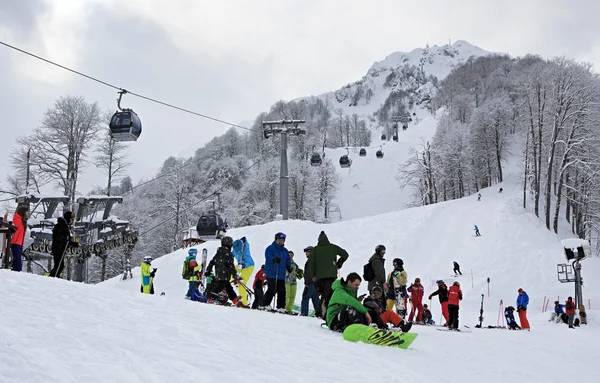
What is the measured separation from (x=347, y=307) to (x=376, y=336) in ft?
2.26

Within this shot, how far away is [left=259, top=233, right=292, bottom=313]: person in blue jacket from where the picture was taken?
998 cm

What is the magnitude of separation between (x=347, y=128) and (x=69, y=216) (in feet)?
355

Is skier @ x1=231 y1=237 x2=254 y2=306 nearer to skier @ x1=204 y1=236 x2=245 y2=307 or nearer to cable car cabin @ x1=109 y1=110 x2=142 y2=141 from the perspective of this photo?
skier @ x1=204 y1=236 x2=245 y2=307

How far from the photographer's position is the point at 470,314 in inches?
790

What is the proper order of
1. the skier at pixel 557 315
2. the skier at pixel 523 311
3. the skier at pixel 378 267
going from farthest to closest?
1. the skier at pixel 557 315
2. the skier at pixel 523 311
3. the skier at pixel 378 267

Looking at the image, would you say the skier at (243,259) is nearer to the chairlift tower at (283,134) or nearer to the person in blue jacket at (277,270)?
the person in blue jacket at (277,270)

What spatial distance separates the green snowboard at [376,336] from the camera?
692 cm

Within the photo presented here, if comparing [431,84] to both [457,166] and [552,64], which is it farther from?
[552,64]

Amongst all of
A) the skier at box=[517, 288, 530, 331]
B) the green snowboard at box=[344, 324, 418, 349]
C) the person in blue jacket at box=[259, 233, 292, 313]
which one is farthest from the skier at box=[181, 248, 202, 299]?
the skier at box=[517, 288, 530, 331]

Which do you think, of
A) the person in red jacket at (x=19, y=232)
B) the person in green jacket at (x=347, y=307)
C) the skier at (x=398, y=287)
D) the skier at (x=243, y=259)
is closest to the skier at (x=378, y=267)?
the skier at (x=398, y=287)

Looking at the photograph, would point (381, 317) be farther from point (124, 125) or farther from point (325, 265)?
point (124, 125)

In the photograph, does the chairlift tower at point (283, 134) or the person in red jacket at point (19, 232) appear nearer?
the person in red jacket at point (19, 232)

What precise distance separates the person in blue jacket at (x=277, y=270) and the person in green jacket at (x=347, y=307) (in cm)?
260

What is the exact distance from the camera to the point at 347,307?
7.42 metres
